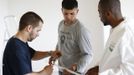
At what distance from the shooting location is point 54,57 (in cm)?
240

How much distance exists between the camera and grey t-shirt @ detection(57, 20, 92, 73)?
2.45 meters

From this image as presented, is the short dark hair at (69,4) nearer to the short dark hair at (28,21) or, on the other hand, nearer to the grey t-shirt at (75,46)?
the grey t-shirt at (75,46)

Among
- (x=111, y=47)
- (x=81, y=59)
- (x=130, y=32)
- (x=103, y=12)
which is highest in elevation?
(x=103, y=12)

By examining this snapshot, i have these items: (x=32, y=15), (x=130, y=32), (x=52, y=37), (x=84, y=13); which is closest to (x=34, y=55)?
(x=32, y=15)

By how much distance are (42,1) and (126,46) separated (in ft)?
11.9

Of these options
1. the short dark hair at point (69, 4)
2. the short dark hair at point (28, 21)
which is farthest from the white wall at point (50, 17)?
the short dark hair at point (28, 21)

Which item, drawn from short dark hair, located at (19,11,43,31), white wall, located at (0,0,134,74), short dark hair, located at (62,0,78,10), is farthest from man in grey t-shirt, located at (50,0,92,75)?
white wall, located at (0,0,134,74)

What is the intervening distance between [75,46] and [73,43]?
0.04 meters

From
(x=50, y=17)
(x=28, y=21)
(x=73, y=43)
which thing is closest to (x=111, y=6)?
(x=28, y=21)

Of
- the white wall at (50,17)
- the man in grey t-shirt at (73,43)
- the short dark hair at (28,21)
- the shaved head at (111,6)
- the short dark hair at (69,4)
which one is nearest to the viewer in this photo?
the shaved head at (111,6)

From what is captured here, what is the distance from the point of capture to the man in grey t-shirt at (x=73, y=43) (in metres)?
2.45

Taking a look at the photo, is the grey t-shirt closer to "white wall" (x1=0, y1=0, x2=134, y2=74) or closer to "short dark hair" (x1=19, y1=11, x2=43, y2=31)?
"short dark hair" (x1=19, y1=11, x2=43, y2=31)

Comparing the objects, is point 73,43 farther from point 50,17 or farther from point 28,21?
point 50,17

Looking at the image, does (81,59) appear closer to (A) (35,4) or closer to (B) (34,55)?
(B) (34,55)
